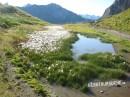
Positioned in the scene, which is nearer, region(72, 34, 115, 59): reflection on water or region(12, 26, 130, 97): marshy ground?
region(12, 26, 130, 97): marshy ground

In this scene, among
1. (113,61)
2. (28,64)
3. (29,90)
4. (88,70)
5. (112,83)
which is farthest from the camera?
(113,61)

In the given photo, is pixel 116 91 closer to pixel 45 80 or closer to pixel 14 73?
pixel 45 80

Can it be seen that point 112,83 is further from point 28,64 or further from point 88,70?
point 28,64

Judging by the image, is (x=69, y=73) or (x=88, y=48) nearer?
(x=69, y=73)

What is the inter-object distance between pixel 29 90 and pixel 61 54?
19.8m

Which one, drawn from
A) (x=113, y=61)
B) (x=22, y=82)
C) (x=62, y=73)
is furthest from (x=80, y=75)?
(x=113, y=61)

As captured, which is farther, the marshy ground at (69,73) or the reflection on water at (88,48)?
the reflection on water at (88,48)

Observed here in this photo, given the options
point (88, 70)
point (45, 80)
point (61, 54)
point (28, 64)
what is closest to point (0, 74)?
point (45, 80)

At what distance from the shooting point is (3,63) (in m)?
42.6

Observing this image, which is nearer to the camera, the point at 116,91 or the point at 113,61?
the point at 116,91

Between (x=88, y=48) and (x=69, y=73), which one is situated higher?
(x=69, y=73)

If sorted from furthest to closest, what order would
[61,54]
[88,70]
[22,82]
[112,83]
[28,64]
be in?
[61,54], [28,64], [88,70], [112,83], [22,82]

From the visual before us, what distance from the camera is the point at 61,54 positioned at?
51.4 meters

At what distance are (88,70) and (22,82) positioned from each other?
1020cm
